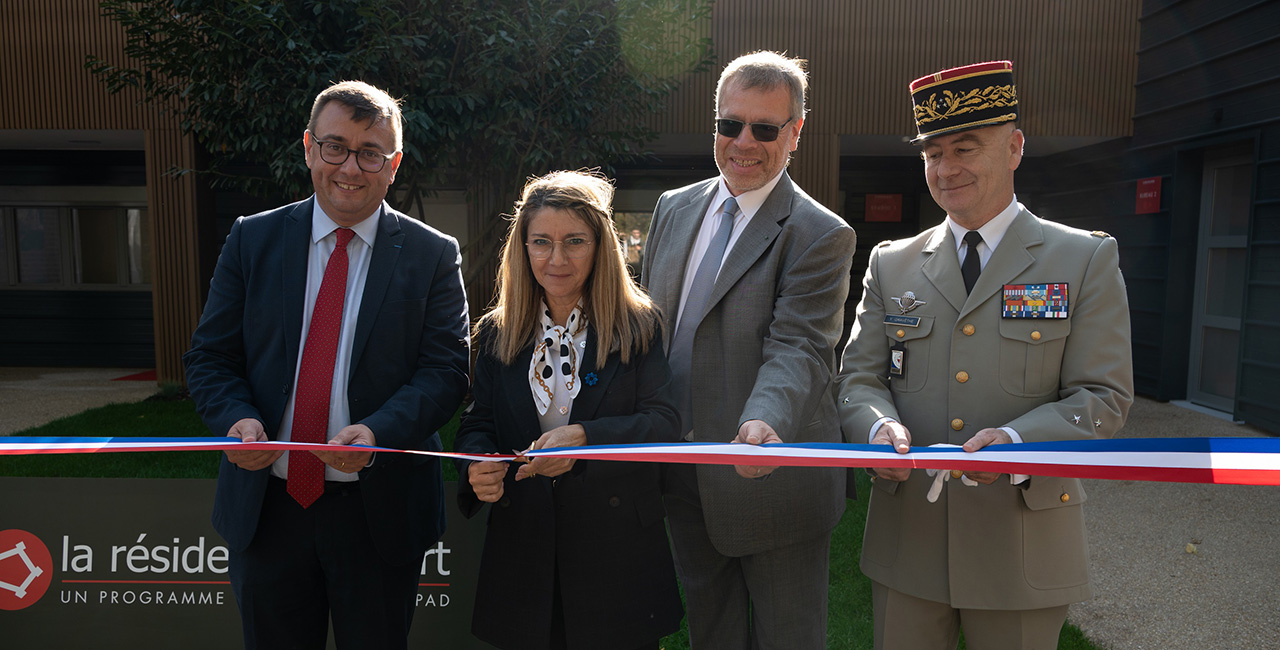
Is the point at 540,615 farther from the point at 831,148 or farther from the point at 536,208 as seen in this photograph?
the point at 831,148

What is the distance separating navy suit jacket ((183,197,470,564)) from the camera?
2.15m

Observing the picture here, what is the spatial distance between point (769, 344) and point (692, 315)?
0.26 m

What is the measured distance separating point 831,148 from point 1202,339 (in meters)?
4.84

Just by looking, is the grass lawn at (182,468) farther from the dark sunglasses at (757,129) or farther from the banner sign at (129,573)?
the dark sunglasses at (757,129)

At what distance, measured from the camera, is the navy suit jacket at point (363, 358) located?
2154 millimetres

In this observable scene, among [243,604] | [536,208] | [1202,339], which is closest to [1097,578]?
[536,208]

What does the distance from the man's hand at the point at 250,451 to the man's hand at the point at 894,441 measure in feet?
5.13

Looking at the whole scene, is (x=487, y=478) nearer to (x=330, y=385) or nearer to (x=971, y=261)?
(x=330, y=385)

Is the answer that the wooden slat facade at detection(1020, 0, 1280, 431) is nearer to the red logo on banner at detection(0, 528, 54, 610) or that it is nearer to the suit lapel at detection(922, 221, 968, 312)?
the suit lapel at detection(922, 221, 968, 312)

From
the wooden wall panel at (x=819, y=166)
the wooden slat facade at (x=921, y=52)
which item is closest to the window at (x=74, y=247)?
the wooden slat facade at (x=921, y=52)

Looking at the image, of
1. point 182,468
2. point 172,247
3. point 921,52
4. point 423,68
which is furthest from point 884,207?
point 182,468

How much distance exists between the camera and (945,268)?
2.15 metres

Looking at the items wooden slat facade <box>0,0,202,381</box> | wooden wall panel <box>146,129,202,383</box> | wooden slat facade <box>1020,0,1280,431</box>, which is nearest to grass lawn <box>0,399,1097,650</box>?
wooden wall panel <box>146,129,202,383</box>

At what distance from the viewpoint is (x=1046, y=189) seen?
483 inches
